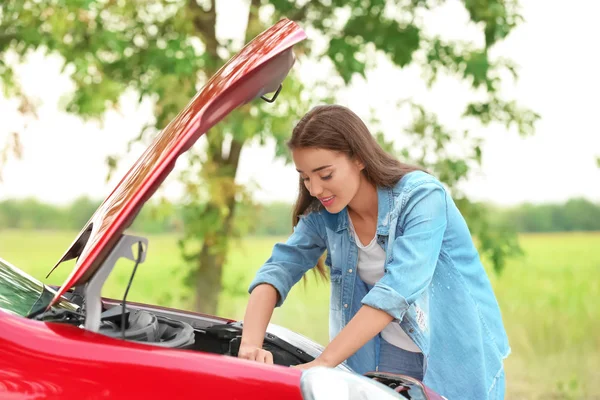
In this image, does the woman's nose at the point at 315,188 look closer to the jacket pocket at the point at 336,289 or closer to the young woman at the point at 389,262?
the young woman at the point at 389,262

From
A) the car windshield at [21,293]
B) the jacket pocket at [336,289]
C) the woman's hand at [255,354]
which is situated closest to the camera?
the car windshield at [21,293]

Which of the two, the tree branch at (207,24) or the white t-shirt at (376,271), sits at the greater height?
the tree branch at (207,24)

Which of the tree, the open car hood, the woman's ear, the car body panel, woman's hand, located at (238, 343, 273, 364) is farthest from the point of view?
the tree


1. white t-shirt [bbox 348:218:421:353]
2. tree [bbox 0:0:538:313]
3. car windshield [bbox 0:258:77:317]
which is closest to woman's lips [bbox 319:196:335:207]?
white t-shirt [bbox 348:218:421:353]

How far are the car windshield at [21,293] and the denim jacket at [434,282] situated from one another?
688mm

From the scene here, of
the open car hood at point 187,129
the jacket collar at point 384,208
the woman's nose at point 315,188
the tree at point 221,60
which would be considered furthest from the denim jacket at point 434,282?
the tree at point 221,60

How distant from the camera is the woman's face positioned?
7.90 ft

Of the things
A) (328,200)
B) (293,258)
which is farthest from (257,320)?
(328,200)

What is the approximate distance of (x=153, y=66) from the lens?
16.3ft

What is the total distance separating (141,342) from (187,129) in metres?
0.56

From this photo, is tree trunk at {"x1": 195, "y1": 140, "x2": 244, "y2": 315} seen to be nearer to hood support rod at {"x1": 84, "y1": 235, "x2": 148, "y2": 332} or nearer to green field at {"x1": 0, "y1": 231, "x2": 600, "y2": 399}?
green field at {"x1": 0, "y1": 231, "x2": 600, "y2": 399}

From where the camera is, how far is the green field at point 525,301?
6.08 m

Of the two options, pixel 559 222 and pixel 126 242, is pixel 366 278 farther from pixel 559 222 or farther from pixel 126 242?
pixel 559 222

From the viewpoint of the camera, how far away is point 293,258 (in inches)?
107
